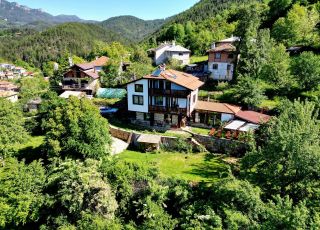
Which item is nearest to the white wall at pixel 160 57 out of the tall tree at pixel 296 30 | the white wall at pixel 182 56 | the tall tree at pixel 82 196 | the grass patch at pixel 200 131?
the white wall at pixel 182 56

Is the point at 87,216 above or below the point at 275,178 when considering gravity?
below

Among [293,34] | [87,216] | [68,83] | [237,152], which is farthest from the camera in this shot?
[293,34]

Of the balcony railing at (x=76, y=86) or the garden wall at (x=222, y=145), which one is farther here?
the balcony railing at (x=76, y=86)

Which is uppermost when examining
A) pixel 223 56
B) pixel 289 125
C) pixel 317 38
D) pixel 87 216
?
pixel 317 38

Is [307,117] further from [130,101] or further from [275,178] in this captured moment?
[130,101]

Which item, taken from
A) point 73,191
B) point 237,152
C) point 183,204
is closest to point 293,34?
point 237,152

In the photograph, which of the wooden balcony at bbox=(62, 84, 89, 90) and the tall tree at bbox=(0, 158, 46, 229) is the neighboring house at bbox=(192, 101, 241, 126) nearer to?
the tall tree at bbox=(0, 158, 46, 229)

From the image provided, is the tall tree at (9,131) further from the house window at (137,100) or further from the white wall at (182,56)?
the white wall at (182,56)

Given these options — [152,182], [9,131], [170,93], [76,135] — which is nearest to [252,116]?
[170,93]
